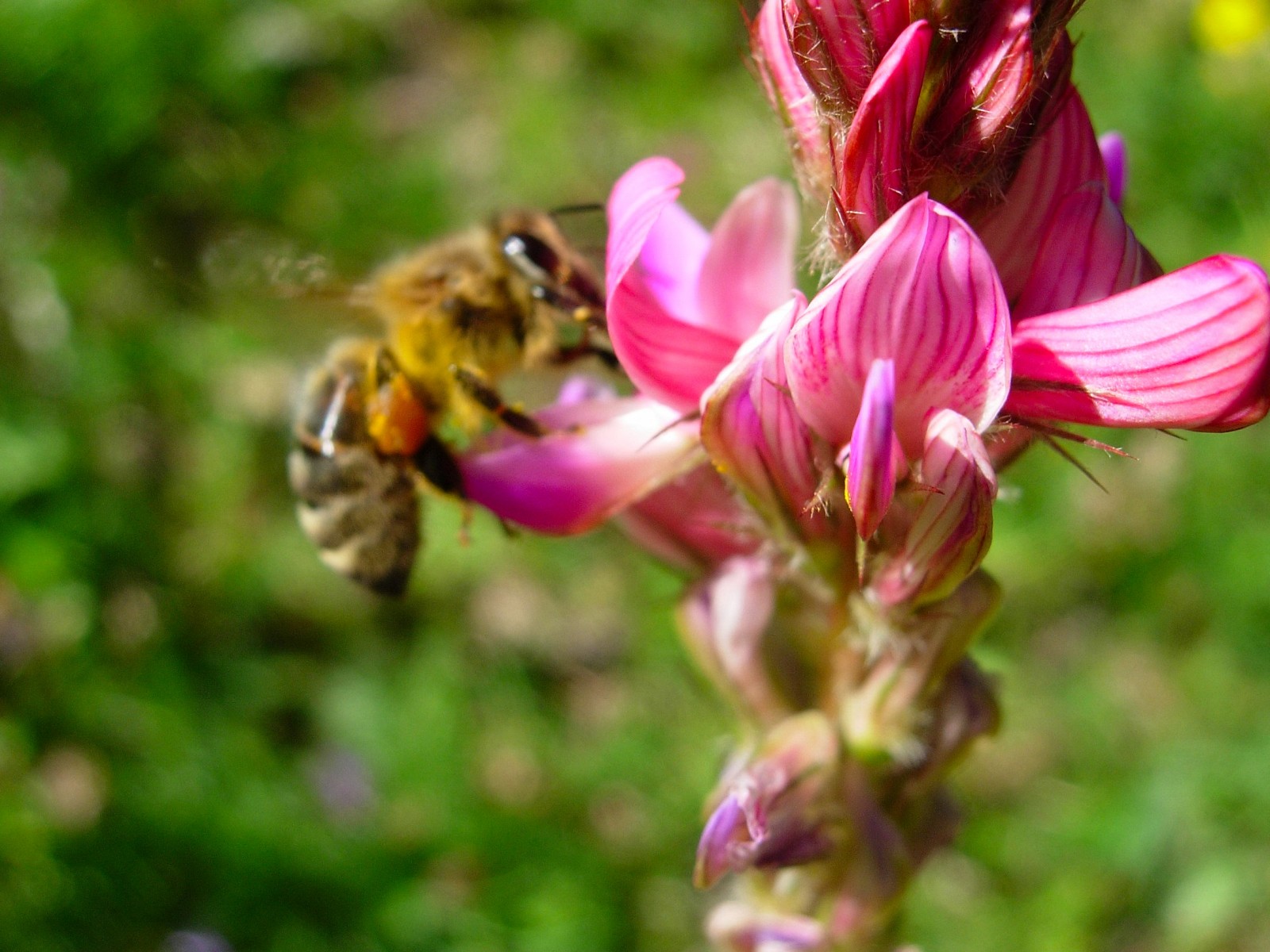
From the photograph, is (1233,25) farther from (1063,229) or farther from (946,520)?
(946,520)

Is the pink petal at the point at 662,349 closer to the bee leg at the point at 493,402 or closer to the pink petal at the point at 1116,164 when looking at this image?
the bee leg at the point at 493,402

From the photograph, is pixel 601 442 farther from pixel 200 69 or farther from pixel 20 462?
pixel 200 69

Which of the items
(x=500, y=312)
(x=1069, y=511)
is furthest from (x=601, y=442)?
(x=1069, y=511)

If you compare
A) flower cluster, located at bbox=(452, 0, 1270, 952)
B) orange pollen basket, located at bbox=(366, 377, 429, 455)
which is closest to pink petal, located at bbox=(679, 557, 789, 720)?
flower cluster, located at bbox=(452, 0, 1270, 952)

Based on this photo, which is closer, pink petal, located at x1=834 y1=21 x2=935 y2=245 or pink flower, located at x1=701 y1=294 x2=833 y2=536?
pink petal, located at x1=834 y1=21 x2=935 y2=245

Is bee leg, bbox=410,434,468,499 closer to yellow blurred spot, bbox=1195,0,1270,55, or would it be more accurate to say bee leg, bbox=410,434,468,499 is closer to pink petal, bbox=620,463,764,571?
pink petal, bbox=620,463,764,571
